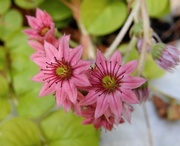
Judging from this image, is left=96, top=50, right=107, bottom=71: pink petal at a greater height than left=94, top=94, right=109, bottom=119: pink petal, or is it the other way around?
left=96, top=50, right=107, bottom=71: pink petal

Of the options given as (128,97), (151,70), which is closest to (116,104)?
(128,97)

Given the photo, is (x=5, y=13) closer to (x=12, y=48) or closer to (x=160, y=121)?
(x=12, y=48)

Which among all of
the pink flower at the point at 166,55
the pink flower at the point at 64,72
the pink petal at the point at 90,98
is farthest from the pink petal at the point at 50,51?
the pink flower at the point at 166,55

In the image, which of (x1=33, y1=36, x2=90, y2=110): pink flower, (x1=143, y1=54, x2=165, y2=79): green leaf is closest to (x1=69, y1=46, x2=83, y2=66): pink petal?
(x1=33, y1=36, x2=90, y2=110): pink flower

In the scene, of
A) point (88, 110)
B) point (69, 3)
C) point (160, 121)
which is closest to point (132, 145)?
point (160, 121)

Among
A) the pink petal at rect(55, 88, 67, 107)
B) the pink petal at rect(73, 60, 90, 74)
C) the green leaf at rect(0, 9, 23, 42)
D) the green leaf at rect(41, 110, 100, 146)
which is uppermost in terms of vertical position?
the green leaf at rect(0, 9, 23, 42)

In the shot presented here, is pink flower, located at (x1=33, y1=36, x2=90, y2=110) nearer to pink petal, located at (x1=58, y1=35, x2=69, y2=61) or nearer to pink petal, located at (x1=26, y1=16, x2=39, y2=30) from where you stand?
pink petal, located at (x1=58, y1=35, x2=69, y2=61)

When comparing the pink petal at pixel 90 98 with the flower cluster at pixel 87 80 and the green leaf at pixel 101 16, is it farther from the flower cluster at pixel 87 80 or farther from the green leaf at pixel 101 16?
the green leaf at pixel 101 16
